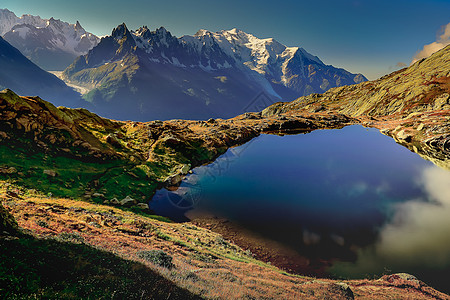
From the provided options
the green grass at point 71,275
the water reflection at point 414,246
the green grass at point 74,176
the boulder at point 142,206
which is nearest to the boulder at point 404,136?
the water reflection at point 414,246

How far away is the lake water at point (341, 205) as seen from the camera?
84.8ft

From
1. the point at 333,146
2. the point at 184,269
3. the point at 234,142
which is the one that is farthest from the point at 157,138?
the point at 333,146

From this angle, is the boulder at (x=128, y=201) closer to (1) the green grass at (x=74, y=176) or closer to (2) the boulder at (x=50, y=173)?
(1) the green grass at (x=74, y=176)

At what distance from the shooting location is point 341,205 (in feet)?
122

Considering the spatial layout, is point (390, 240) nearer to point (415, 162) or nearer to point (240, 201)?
point (240, 201)

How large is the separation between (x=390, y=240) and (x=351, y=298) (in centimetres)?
1565

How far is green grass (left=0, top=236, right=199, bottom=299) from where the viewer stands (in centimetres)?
1039

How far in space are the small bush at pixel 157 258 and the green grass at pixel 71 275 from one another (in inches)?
71.1

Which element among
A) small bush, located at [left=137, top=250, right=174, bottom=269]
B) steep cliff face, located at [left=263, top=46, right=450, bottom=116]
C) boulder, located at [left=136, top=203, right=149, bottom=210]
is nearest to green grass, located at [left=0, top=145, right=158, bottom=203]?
boulder, located at [left=136, top=203, right=149, bottom=210]

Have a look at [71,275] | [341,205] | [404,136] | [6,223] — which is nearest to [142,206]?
[6,223]

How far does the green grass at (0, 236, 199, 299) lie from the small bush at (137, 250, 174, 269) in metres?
1.81

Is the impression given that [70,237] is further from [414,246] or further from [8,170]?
[414,246]

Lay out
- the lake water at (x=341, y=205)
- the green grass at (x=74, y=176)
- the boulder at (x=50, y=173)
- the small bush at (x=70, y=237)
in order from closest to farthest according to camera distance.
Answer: the small bush at (x=70, y=237) < the lake water at (x=341, y=205) < the green grass at (x=74, y=176) < the boulder at (x=50, y=173)

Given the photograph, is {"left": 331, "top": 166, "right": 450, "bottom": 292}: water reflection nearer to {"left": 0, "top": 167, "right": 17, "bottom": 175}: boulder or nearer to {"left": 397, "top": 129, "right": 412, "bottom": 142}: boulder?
{"left": 0, "top": 167, "right": 17, "bottom": 175}: boulder
